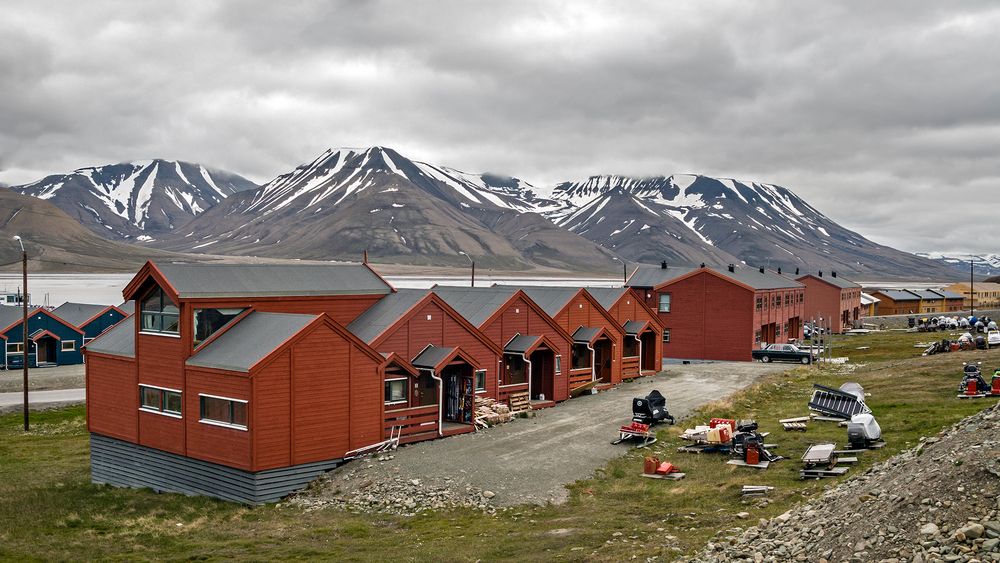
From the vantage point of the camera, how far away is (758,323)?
75.8 metres

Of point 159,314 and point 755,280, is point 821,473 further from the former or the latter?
point 755,280

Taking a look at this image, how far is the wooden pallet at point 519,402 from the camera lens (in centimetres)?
4405

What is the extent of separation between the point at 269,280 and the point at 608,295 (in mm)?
29811

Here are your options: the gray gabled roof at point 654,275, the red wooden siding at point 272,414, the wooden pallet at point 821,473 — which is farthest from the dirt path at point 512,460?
the gray gabled roof at point 654,275

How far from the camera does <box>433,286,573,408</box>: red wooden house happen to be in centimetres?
4616

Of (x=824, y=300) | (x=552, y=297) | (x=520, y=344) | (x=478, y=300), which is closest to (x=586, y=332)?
(x=552, y=297)

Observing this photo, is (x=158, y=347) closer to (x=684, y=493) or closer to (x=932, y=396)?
(x=684, y=493)

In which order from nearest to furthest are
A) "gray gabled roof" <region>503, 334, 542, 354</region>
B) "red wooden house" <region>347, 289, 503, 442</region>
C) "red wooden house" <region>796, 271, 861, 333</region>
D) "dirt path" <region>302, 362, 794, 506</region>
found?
"dirt path" <region>302, 362, 794, 506</region> → "red wooden house" <region>347, 289, 503, 442</region> → "gray gabled roof" <region>503, 334, 542, 354</region> → "red wooden house" <region>796, 271, 861, 333</region>

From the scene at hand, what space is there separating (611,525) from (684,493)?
14.6 feet

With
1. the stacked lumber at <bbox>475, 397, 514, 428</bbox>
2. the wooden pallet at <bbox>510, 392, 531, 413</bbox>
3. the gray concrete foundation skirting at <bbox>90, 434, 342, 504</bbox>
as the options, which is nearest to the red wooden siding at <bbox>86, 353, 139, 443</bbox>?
the gray concrete foundation skirting at <bbox>90, 434, 342, 504</bbox>

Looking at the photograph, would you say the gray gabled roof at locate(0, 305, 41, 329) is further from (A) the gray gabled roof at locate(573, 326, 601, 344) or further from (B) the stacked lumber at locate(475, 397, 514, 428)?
(B) the stacked lumber at locate(475, 397, 514, 428)

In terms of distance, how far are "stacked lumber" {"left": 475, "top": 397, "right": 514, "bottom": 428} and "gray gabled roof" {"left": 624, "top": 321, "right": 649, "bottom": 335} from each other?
1927 cm

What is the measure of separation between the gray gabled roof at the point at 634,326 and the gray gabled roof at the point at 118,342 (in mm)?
34133

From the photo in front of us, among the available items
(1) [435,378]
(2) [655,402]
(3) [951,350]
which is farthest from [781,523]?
(3) [951,350]
